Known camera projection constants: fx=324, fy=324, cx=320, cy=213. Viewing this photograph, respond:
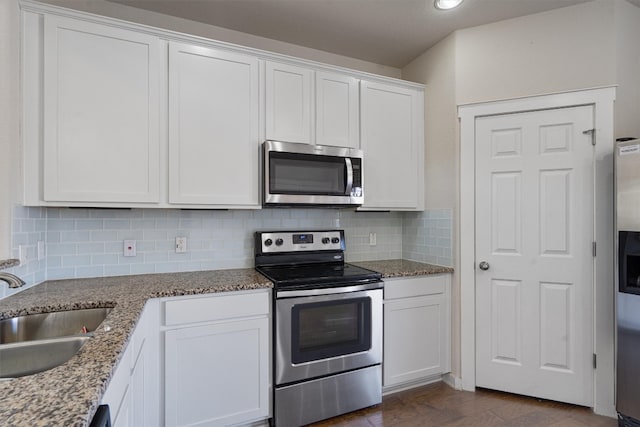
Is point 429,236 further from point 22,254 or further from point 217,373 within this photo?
point 22,254

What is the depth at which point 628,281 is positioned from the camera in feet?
6.31

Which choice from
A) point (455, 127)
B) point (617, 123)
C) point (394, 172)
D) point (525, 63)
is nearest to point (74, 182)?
point (394, 172)

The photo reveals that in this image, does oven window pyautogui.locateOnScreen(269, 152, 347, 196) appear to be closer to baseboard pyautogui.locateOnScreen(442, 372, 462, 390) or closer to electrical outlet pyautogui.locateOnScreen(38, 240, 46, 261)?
electrical outlet pyautogui.locateOnScreen(38, 240, 46, 261)

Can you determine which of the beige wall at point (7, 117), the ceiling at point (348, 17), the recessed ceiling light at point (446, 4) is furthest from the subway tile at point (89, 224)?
the recessed ceiling light at point (446, 4)

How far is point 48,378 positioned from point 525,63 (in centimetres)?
303

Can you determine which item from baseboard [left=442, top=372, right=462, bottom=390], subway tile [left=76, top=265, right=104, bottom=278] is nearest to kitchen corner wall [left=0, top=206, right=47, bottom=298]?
subway tile [left=76, top=265, right=104, bottom=278]

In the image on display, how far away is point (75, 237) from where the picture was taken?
2.03 m

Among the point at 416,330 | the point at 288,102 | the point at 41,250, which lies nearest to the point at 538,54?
the point at 288,102

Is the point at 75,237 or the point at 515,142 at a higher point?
the point at 515,142

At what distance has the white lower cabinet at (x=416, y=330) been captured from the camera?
2332 millimetres

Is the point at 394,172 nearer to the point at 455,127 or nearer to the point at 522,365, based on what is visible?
the point at 455,127

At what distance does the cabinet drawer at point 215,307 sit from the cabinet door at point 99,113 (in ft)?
2.19

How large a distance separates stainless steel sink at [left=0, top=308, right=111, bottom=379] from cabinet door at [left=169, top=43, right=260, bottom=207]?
2.60 feet

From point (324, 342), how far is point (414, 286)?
2.66 feet
